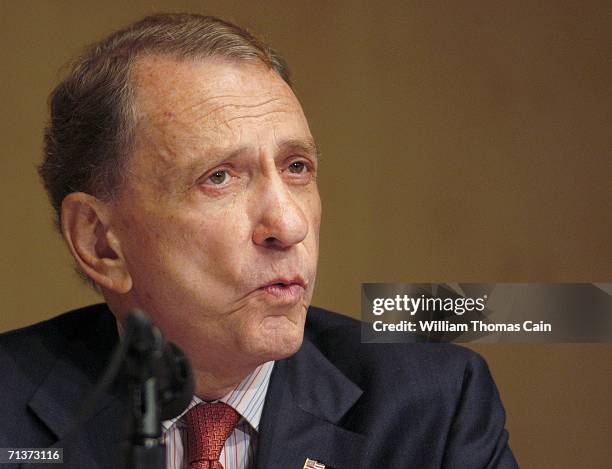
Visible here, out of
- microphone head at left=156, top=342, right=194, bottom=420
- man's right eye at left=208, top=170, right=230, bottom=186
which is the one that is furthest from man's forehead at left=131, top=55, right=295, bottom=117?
microphone head at left=156, top=342, right=194, bottom=420

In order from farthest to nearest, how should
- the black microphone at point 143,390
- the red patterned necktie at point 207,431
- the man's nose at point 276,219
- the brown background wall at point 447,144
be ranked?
the brown background wall at point 447,144 < the red patterned necktie at point 207,431 < the man's nose at point 276,219 < the black microphone at point 143,390

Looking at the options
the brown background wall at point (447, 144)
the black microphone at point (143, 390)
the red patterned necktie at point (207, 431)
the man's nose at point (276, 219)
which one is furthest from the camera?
the brown background wall at point (447, 144)

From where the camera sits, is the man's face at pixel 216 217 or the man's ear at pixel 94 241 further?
the man's ear at pixel 94 241

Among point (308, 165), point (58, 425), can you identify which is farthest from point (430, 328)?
point (58, 425)

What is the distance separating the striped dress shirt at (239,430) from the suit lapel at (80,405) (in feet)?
0.38

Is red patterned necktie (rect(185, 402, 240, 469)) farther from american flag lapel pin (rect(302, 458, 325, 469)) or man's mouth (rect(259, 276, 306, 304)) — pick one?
man's mouth (rect(259, 276, 306, 304))

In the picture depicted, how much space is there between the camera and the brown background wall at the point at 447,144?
280 centimetres

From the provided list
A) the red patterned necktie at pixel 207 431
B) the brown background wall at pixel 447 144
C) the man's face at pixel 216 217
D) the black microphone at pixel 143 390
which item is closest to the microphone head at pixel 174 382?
the black microphone at pixel 143 390

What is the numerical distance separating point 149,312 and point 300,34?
1.01 m

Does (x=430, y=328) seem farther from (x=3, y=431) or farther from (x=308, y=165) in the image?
(x=3, y=431)

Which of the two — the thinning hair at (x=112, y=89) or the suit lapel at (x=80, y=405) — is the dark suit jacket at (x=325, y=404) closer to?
the suit lapel at (x=80, y=405)

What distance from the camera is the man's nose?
194 cm

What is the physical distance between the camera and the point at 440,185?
2824mm

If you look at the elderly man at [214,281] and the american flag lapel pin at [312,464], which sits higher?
the elderly man at [214,281]
